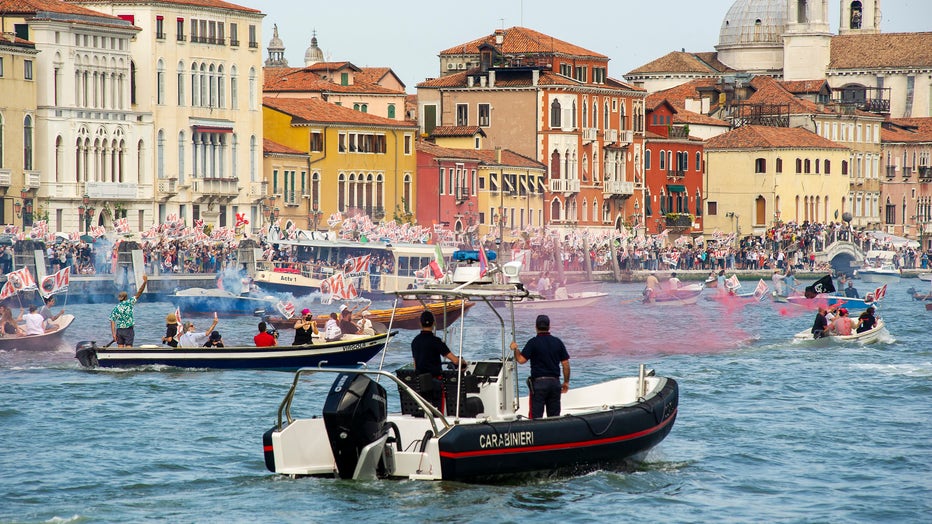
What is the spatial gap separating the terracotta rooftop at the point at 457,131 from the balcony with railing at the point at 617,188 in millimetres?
8344

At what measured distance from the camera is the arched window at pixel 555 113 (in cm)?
10519

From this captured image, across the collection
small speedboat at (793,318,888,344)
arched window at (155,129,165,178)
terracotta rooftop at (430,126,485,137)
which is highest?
terracotta rooftop at (430,126,485,137)

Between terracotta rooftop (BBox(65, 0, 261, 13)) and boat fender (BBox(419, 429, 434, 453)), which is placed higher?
terracotta rooftop (BBox(65, 0, 261, 13))

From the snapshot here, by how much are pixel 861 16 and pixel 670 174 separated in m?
48.1

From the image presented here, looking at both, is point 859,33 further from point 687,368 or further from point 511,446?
point 511,446

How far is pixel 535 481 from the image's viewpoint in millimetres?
23172

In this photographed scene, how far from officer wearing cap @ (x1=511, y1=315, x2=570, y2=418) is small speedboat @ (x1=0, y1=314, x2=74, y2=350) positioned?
19.8 meters

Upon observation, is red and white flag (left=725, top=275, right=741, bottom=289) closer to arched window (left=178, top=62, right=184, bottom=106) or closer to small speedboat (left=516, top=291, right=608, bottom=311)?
small speedboat (left=516, top=291, right=608, bottom=311)

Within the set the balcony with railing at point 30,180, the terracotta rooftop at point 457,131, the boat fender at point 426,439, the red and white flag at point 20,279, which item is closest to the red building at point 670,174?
the terracotta rooftop at point 457,131

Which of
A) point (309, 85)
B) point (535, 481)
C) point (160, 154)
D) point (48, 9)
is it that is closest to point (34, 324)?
point (535, 481)

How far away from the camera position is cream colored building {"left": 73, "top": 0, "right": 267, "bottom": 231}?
8225 cm

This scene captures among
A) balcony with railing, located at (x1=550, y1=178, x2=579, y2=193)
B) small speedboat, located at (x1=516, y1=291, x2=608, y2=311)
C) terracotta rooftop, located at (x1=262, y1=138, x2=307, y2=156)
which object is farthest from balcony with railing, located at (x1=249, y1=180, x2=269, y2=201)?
small speedboat, located at (x1=516, y1=291, x2=608, y2=311)

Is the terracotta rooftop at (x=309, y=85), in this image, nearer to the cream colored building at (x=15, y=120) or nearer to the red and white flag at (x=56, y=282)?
the cream colored building at (x=15, y=120)

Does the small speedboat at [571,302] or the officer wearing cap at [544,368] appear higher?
the officer wearing cap at [544,368]
